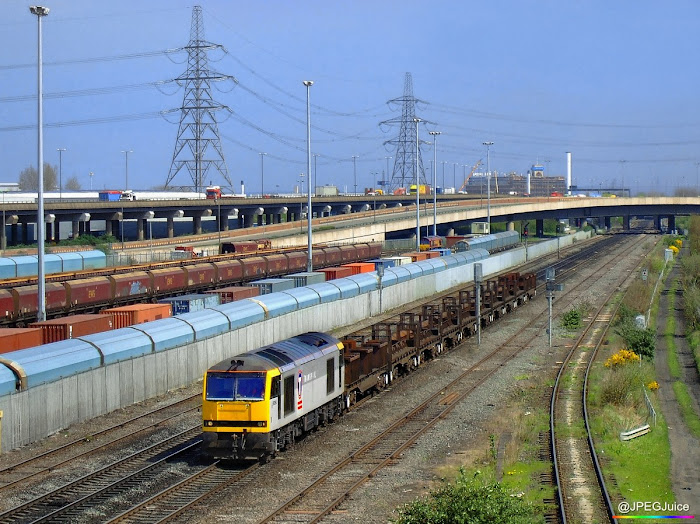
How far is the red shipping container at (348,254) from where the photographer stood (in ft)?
285

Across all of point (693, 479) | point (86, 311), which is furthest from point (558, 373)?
point (86, 311)

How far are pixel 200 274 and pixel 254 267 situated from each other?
7.69m

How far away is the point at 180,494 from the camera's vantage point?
21.3m

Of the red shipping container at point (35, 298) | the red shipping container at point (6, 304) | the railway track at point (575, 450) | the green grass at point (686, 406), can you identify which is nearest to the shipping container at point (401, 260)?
the railway track at point (575, 450)

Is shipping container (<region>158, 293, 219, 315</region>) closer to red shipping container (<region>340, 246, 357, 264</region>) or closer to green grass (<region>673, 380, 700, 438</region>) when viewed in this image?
green grass (<region>673, 380, 700, 438</region>)

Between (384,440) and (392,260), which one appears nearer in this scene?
(384,440)

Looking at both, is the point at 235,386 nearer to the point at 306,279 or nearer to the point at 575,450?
the point at 575,450

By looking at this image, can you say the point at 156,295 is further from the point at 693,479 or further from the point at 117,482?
the point at 693,479

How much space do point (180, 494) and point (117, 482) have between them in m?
1.83

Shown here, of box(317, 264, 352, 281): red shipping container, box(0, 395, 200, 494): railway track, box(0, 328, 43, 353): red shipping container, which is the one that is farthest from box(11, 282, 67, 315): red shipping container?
box(317, 264, 352, 281): red shipping container

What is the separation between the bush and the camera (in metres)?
15.3

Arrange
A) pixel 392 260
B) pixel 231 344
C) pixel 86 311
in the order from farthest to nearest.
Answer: pixel 392 260 < pixel 86 311 < pixel 231 344

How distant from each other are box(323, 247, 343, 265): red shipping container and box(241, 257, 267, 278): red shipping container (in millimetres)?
10837

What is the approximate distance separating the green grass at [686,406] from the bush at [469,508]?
15.0 metres
